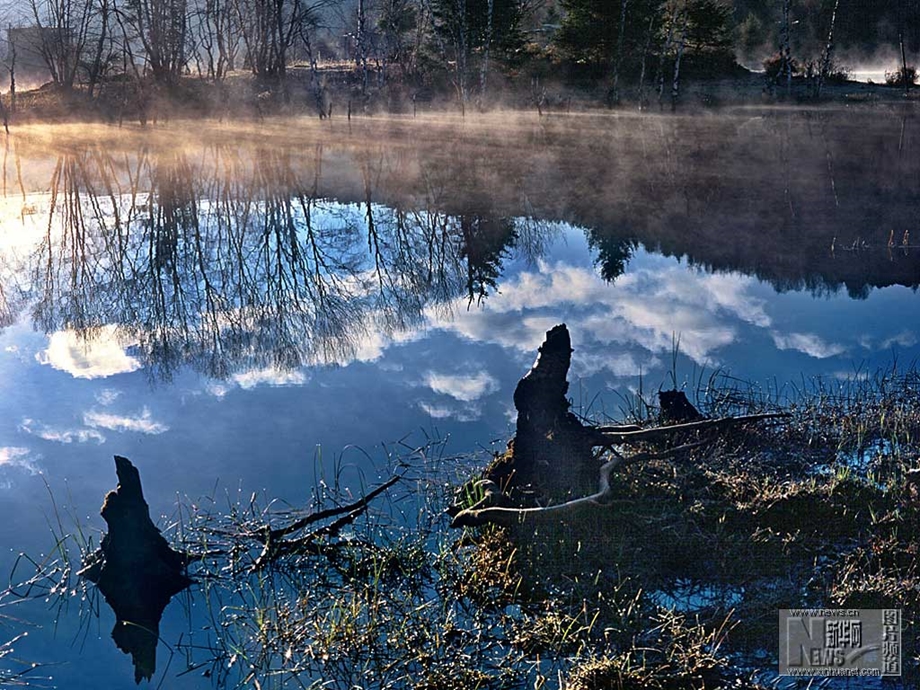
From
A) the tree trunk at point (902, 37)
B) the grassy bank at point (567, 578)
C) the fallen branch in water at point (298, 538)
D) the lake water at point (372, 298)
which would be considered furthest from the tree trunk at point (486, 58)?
the fallen branch in water at point (298, 538)

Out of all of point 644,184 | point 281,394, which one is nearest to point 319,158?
point 644,184

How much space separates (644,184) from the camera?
23328mm

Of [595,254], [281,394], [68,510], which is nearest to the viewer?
[68,510]

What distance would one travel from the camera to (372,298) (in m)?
13.9

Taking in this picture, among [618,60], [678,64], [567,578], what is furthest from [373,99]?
[567,578]

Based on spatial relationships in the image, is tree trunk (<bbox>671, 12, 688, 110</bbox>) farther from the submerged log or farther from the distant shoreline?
the submerged log

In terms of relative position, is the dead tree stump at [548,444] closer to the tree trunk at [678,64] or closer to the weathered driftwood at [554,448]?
the weathered driftwood at [554,448]

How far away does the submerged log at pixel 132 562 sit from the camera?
610cm

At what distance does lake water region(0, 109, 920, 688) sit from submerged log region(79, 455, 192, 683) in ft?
0.68

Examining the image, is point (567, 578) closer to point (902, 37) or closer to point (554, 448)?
point (554, 448)

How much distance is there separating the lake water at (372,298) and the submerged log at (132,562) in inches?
→ 8.2

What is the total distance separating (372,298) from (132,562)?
799 centimetres

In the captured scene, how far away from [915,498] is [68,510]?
6484 millimetres

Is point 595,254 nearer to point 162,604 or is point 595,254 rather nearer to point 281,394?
point 281,394
